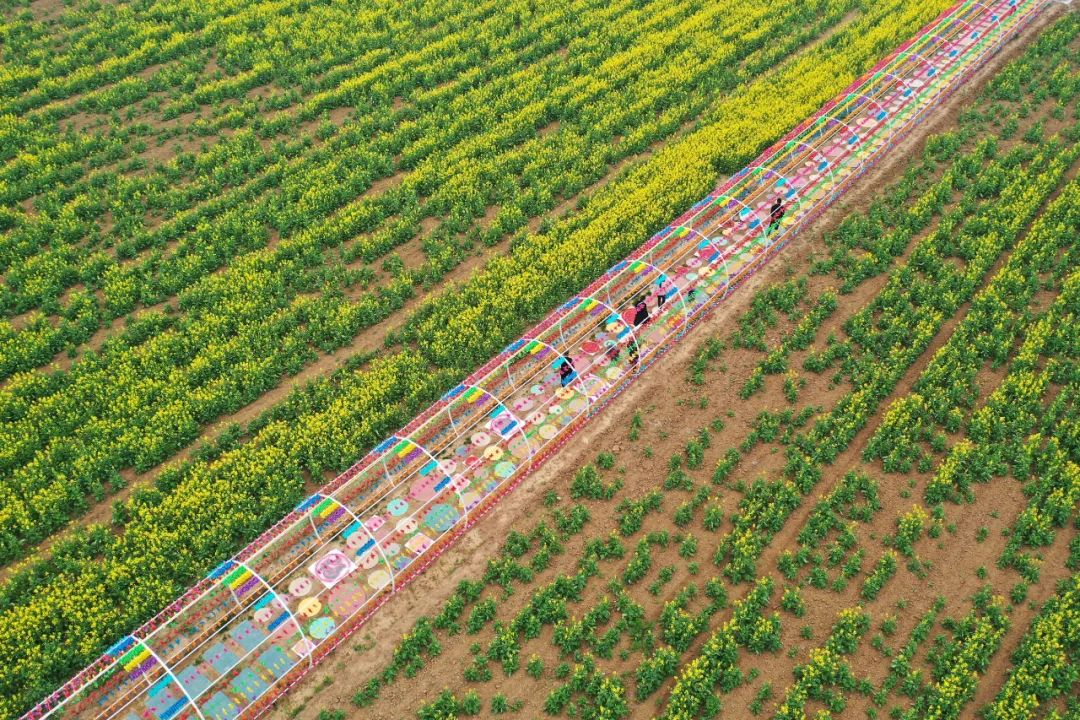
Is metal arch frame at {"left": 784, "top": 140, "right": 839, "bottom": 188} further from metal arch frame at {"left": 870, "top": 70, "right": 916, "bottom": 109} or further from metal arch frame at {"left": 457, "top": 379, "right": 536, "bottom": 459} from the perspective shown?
metal arch frame at {"left": 457, "top": 379, "right": 536, "bottom": 459}

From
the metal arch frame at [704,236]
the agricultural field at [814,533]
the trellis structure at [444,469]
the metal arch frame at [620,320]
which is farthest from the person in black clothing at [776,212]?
the metal arch frame at [620,320]

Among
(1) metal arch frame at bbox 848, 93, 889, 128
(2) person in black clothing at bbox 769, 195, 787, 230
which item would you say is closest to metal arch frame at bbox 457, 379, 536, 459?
(2) person in black clothing at bbox 769, 195, 787, 230

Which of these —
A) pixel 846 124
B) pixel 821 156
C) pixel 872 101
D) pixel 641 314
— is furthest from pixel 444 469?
pixel 872 101

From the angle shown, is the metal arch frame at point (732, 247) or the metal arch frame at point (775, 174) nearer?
the metal arch frame at point (732, 247)

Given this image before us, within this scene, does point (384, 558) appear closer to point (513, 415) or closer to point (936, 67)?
point (513, 415)

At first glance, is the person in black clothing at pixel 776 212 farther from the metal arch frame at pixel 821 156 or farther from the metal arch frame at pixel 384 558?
the metal arch frame at pixel 384 558

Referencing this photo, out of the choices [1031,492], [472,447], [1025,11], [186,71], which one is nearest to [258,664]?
[472,447]
